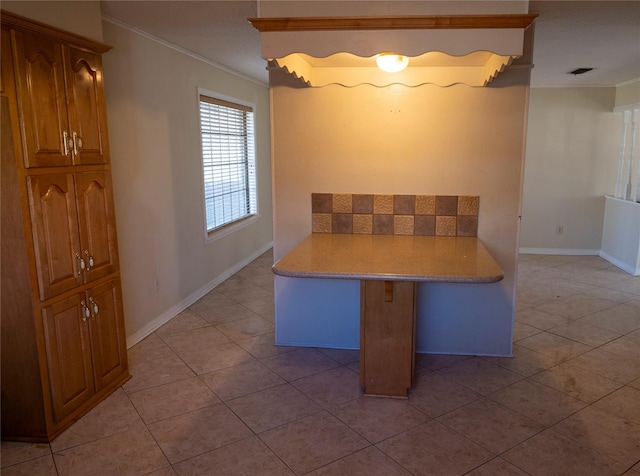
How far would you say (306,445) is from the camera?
238cm

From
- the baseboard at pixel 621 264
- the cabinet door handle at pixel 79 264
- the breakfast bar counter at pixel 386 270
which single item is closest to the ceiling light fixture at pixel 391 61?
the breakfast bar counter at pixel 386 270

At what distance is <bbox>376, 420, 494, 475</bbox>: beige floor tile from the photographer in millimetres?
2209

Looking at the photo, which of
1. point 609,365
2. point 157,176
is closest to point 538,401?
point 609,365

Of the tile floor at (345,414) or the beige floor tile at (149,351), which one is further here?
the beige floor tile at (149,351)

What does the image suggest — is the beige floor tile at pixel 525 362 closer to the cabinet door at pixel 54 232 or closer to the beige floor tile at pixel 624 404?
the beige floor tile at pixel 624 404

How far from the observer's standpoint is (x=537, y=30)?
336cm

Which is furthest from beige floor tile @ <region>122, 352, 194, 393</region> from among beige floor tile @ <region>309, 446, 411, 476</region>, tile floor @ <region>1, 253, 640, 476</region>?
beige floor tile @ <region>309, 446, 411, 476</region>

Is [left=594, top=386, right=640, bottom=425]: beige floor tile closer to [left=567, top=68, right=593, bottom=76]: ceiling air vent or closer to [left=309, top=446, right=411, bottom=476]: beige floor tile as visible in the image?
[left=309, top=446, right=411, bottom=476]: beige floor tile

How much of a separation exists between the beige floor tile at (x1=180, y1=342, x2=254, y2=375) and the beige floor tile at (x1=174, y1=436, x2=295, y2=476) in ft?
2.96

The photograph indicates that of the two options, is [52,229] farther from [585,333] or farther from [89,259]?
[585,333]

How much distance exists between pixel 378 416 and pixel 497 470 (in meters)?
0.66

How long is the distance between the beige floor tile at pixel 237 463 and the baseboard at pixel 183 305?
149 cm

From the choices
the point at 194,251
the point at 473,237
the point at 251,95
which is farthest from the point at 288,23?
the point at 251,95

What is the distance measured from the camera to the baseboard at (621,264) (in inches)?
217
